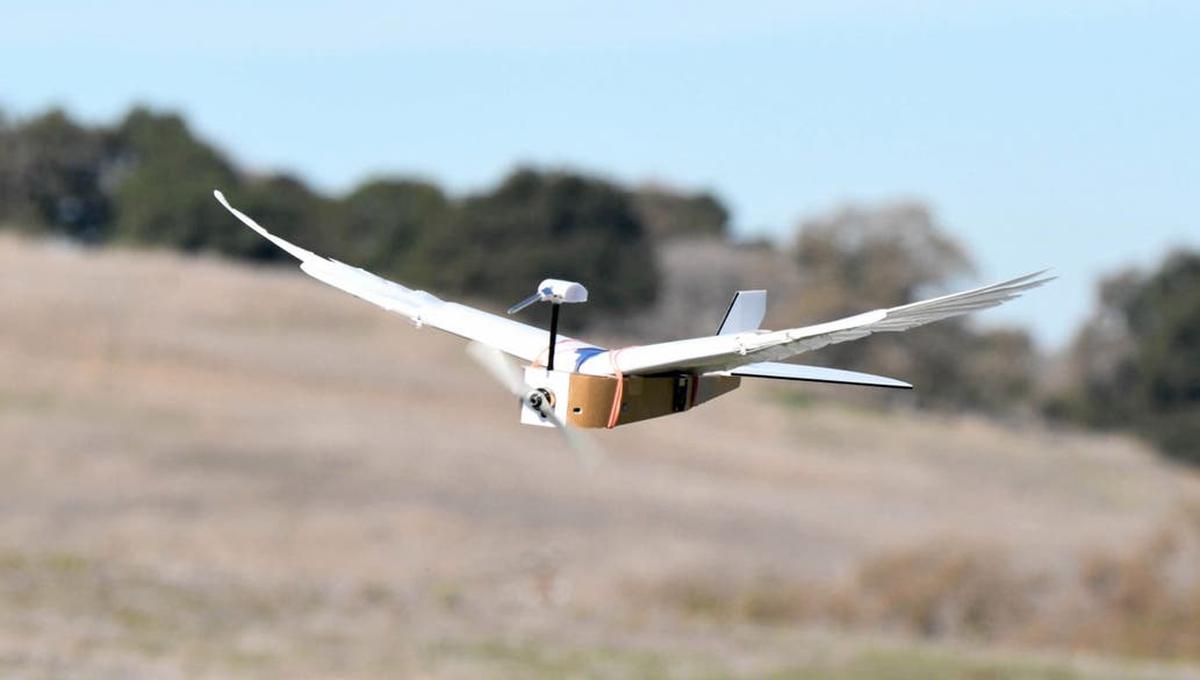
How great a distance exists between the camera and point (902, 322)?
4.44 metres

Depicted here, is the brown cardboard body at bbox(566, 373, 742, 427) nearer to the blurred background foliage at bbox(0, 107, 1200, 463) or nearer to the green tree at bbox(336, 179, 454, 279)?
the blurred background foliage at bbox(0, 107, 1200, 463)

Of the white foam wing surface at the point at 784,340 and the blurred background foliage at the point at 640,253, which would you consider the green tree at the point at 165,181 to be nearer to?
the blurred background foliage at the point at 640,253

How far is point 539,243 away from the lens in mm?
33781

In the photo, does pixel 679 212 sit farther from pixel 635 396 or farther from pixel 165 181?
pixel 635 396

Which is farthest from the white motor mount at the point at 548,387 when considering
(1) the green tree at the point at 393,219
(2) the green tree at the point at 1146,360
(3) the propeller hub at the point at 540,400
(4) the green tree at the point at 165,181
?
(2) the green tree at the point at 1146,360

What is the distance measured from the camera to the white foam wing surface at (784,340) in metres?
4.43

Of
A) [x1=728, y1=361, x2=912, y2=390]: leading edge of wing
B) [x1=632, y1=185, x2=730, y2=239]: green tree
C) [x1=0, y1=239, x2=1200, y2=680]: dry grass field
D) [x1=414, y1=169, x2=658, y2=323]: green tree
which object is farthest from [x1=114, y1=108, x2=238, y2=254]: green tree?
[x1=728, y1=361, x2=912, y2=390]: leading edge of wing

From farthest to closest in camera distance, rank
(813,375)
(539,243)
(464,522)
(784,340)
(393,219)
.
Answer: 1. (464,522)
2. (393,219)
3. (539,243)
4. (813,375)
5. (784,340)

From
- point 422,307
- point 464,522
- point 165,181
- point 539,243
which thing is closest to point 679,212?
point 165,181

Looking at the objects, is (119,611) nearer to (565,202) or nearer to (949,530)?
(565,202)

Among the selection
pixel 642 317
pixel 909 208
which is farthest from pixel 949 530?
pixel 909 208

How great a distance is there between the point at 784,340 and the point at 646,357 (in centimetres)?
32

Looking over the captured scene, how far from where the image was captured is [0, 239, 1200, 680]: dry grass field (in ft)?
182

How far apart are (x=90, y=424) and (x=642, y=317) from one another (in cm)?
7300
